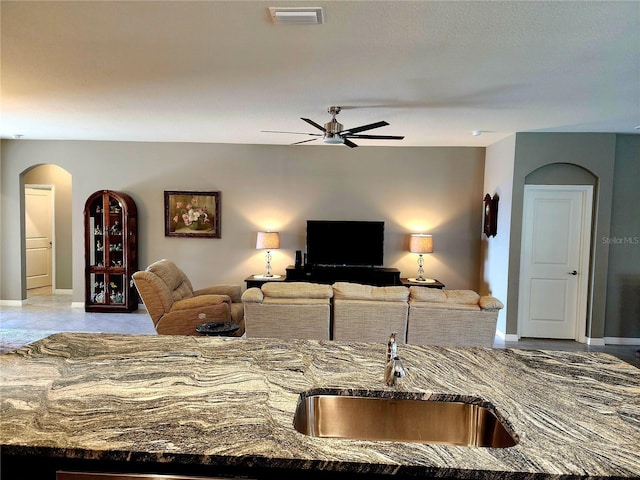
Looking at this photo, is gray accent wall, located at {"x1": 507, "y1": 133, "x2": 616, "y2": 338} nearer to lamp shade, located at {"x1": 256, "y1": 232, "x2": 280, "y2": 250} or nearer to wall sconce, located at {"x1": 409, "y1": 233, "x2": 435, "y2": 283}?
wall sconce, located at {"x1": 409, "y1": 233, "x2": 435, "y2": 283}

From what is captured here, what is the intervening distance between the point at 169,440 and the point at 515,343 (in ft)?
16.5

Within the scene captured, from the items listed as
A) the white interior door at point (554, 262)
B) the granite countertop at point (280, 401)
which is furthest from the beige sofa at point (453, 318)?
the white interior door at point (554, 262)

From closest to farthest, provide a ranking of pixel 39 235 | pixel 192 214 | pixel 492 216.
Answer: pixel 492 216, pixel 192 214, pixel 39 235

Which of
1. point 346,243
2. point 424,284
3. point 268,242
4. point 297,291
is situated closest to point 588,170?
point 424,284

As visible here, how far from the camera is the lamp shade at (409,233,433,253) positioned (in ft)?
19.4

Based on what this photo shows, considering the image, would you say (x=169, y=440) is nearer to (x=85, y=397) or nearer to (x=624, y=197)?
(x=85, y=397)

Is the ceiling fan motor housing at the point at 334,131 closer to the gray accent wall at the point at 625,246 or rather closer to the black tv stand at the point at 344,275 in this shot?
the black tv stand at the point at 344,275

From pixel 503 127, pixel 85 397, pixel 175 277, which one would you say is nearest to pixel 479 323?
pixel 503 127

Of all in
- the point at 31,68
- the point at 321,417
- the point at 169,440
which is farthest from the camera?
the point at 31,68

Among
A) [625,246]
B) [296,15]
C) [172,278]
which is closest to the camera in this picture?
[296,15]

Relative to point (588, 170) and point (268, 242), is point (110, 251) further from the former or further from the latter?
point (588, 170)

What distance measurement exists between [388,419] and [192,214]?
5.48 meters

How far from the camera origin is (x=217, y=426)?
3.93 feet

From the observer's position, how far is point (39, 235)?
7.96 m
